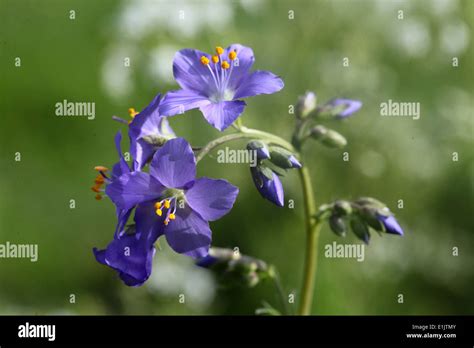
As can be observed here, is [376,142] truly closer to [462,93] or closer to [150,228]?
[462,93]

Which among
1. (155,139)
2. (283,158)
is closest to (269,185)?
(283,158)

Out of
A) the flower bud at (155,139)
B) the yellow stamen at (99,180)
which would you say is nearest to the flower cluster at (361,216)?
the flower bud at (155,139)

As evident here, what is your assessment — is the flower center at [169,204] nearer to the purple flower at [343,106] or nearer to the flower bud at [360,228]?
the flower bud at [360,228]

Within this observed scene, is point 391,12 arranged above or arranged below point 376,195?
above

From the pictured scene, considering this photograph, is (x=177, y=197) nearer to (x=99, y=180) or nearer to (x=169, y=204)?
(x=169, y=204)

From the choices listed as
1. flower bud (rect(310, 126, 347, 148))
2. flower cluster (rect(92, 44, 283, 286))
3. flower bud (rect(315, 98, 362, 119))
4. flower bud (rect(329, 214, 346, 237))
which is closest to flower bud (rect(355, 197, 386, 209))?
flower bud (rect(329, 214, 346, 237))
